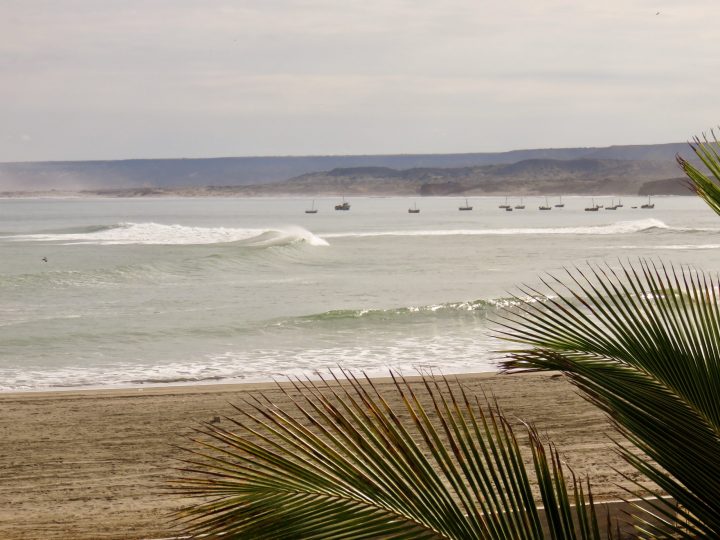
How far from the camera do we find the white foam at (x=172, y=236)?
59.0 meters

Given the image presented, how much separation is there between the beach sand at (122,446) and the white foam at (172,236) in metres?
43.1

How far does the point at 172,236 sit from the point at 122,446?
57438mm

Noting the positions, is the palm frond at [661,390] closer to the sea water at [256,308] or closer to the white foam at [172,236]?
the sea water at [256,308]

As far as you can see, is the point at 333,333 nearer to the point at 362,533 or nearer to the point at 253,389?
the point at 253,389

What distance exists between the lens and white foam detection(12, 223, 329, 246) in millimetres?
59044

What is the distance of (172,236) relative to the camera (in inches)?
2576

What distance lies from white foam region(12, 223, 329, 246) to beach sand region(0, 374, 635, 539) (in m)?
43.1

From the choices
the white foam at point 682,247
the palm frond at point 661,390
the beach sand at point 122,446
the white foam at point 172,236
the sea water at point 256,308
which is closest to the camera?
the palm frond at point 661,390

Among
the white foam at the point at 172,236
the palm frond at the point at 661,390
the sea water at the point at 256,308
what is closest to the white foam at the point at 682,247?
the sea water at the point at 256,308

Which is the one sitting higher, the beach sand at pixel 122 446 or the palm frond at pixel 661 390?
the palm frond at pixel 661 390

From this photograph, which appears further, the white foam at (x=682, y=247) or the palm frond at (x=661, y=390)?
the white foam at (x=682, y=247)

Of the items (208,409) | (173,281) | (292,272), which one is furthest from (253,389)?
(292,272)

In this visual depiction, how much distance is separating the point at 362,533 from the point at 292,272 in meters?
35.3

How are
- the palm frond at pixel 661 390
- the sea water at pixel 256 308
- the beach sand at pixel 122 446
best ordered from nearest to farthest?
the palm frond at pixel 661 390 < the beach sand at pixel 122 446 < the sea water at pixel 256 308
